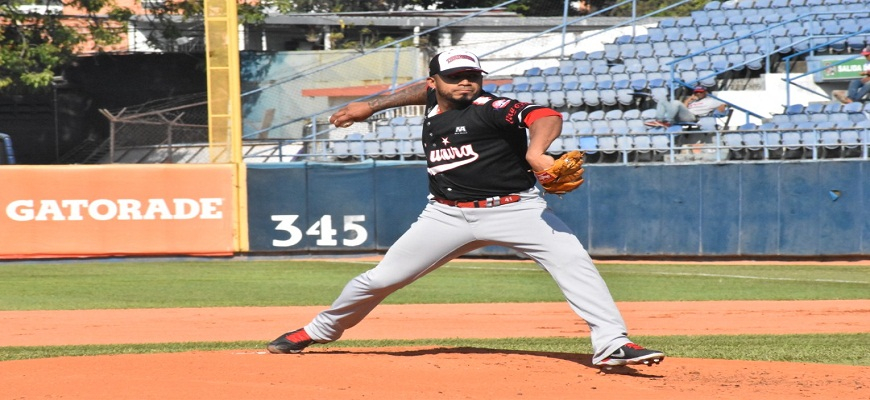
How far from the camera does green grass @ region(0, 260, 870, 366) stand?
779 cm

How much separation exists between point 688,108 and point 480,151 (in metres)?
13.7

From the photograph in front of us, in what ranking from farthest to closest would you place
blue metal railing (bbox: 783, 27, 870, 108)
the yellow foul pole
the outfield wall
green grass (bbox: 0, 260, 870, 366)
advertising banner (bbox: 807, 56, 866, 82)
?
advertising banner (bbox: 807, 56, 866, 82) < blue metal railing (bbox: 783, 27, 870, 108) < the outfield wall < the yellow foul pole < green grass (bbox: 0, 260, 870, 366)

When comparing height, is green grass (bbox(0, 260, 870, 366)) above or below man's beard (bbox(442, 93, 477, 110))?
below

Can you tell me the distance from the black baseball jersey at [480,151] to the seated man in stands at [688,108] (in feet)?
42.0

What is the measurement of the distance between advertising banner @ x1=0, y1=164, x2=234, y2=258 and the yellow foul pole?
29cm

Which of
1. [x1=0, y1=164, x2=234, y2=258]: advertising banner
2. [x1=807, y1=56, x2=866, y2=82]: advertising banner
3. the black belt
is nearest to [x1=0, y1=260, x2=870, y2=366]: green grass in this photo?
[x1=0, y1=164, x2=234, y2=258]: advertising banner

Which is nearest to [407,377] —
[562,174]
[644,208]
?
[562,174]

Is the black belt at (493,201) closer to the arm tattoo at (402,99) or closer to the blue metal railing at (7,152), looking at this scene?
the arm tattoo at (402,99)

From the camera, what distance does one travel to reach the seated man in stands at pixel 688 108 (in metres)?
17.8

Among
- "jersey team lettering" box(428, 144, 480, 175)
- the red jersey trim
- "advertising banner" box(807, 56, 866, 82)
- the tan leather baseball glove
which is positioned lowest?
the tan leather baseball glove

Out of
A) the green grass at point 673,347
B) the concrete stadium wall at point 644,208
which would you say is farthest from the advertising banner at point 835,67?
the green grass at point 673,347

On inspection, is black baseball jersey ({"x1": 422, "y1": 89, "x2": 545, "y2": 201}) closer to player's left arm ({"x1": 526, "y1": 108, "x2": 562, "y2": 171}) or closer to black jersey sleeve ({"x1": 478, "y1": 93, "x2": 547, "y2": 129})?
black jersey sleeve ({"x1": 478, "y1": 93, "x2": 547, "y2": 129})

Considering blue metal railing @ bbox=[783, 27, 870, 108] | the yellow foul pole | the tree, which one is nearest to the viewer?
the yellow foul pole

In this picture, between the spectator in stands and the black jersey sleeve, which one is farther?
the spectator in stands
